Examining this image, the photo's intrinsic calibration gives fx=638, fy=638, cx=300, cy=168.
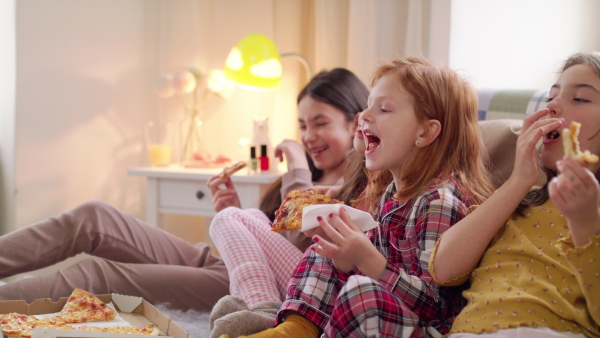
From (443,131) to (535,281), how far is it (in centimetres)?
38

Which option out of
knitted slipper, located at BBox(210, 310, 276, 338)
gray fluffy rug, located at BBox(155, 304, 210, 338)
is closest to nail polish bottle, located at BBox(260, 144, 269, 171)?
gray fluffy rug, located at BBox(155, 304, 210, 338)

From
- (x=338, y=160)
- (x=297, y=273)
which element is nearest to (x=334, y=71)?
(x=338, y=160)

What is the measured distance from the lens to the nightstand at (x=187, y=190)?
7.99 ft

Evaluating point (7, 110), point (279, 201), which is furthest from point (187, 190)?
point (7, 110)

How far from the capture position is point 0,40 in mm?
2775

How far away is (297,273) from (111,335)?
0.38 metres

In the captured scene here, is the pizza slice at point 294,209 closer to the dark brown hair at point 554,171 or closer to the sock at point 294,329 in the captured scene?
the sock at point 294,329

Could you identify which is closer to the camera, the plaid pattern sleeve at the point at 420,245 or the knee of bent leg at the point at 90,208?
the plaid pattern sleeve at the point at 420,245

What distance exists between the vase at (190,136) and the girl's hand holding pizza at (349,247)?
5.73 ft

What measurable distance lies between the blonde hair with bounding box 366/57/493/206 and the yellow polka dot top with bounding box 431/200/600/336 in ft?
0.55

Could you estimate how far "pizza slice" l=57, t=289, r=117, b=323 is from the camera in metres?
1.35

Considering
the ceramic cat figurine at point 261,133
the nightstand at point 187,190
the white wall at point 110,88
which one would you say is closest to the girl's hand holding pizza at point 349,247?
the nightstand at point 187,190

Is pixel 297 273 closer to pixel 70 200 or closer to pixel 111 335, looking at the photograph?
pixel 111 335

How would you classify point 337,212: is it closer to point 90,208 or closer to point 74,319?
point 74,319
